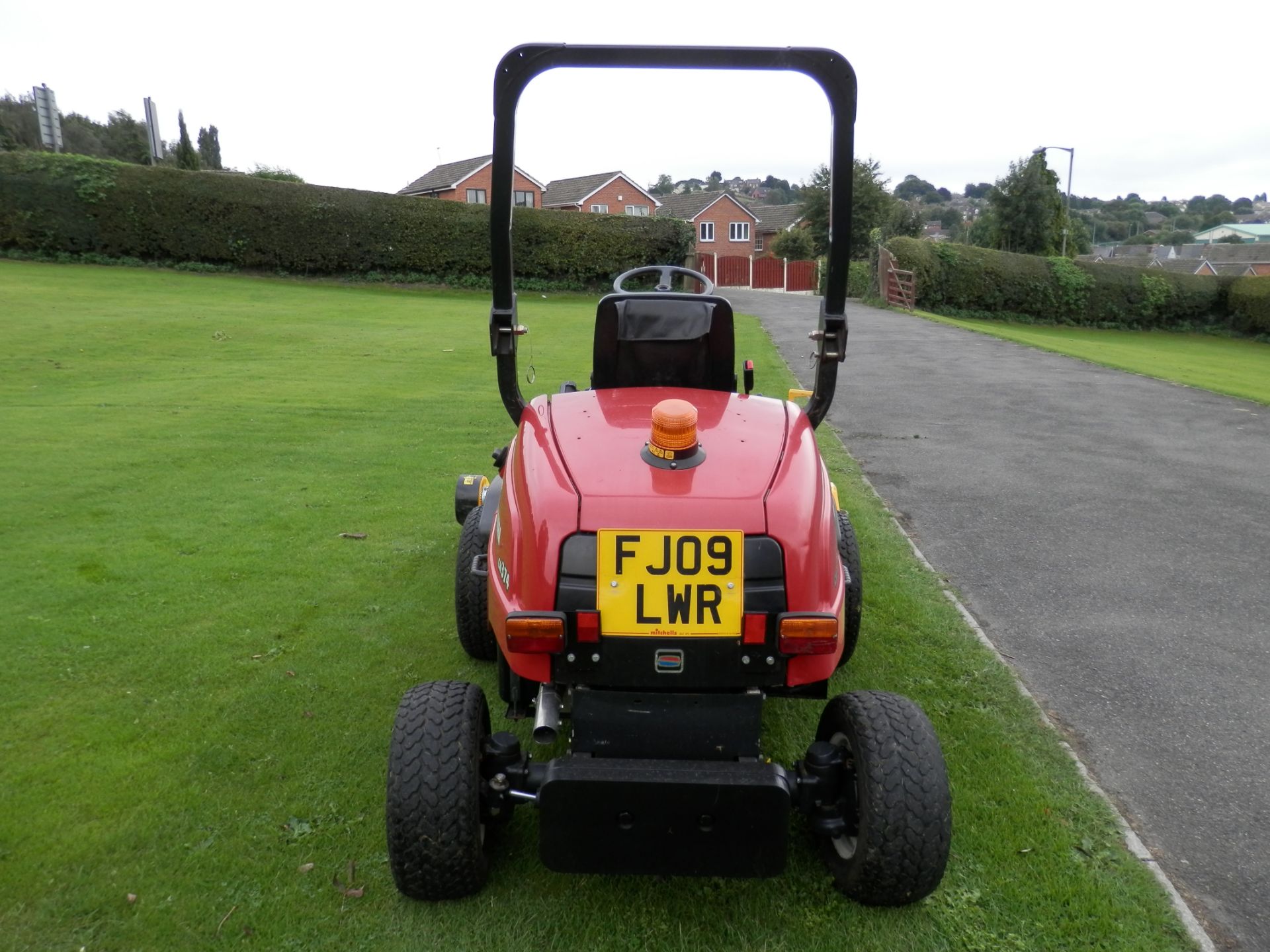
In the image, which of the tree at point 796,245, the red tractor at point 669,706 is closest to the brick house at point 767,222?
the tree at point 796,245

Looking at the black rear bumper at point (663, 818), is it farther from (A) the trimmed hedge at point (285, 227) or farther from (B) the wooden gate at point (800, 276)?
(B) the wooden gate at point (800, 276)

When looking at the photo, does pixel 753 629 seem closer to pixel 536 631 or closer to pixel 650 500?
pixel 650 500

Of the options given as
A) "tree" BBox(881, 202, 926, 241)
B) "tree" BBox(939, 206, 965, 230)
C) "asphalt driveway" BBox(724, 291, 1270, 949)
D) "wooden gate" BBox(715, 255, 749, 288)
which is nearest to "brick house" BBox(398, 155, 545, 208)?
"wooden gate" BBox(715, 255, 749, 288)

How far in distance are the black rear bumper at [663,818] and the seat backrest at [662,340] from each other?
1664mm

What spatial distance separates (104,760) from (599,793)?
1.99 meters

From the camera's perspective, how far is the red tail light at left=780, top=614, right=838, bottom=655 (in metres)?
2.52

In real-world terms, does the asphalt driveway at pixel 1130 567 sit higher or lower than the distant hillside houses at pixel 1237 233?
lower

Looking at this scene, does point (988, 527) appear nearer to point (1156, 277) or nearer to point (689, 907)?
point (689, 907)

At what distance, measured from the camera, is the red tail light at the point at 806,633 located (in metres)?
2.52

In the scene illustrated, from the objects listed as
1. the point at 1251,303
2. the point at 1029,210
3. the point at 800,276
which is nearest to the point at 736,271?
the point at 800,276

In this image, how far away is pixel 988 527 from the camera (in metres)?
6.24

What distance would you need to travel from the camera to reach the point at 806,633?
2527 mm

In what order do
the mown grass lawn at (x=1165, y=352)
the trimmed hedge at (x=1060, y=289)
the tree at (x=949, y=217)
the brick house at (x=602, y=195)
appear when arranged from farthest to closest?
the tree at (x=949, y=217) < the brick house at (x=602, y=195) < the trimmed hedge at (x=1060, y=289) < the mown grass lawn at (x=1165, y=352)

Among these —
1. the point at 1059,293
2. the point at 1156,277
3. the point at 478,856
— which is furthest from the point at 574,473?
the point at 1156,277
